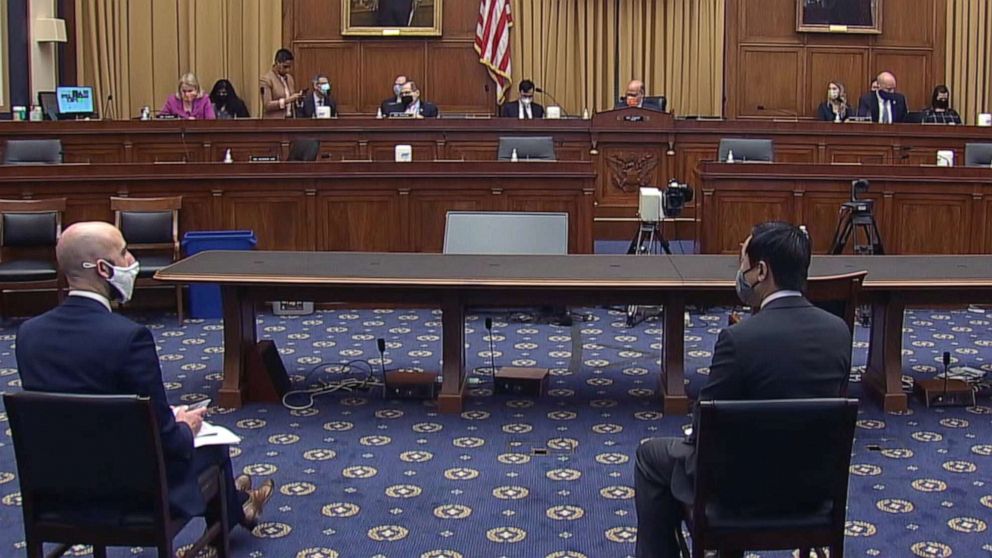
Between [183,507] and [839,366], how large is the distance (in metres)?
1.80

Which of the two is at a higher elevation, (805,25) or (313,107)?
(805,25)

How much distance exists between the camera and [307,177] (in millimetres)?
8031

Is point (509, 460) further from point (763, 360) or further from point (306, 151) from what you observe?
point (306, 151)

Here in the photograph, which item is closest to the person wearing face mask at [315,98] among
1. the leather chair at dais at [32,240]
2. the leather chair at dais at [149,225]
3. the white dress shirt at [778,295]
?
the leather chair at dais at [149,225]

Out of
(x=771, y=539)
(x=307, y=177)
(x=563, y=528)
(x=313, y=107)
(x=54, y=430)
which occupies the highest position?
(x=313, y=107)

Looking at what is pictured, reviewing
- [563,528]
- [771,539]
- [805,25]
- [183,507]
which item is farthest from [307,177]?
[805,25]

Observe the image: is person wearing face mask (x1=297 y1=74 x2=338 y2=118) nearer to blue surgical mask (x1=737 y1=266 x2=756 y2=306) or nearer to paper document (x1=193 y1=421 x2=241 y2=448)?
paper document (x1=193 y1=421 x2=241 y2=448)

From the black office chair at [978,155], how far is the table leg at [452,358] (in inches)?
229

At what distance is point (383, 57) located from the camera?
1266cm

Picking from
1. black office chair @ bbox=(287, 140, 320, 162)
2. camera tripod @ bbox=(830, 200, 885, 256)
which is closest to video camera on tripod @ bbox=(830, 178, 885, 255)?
camera tripod @ bbox=(830, 200, 885, 256)

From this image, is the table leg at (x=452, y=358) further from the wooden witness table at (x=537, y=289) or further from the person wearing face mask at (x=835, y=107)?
the person wearing face mask at (x=835, y=107)

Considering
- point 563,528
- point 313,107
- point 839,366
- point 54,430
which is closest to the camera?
point 54,430

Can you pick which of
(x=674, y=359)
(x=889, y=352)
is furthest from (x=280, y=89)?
(x=889, y=352)

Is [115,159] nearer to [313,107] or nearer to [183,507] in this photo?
[313,107]
